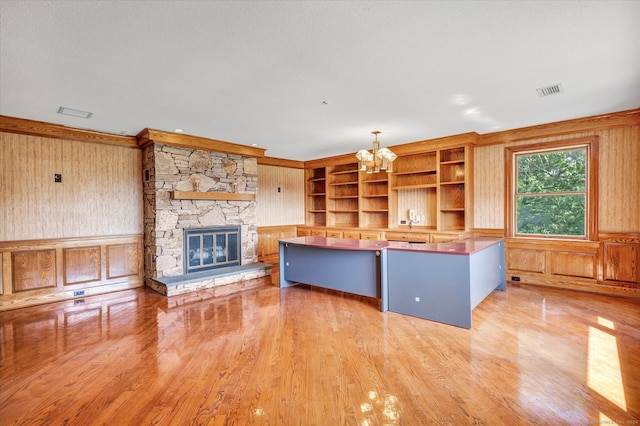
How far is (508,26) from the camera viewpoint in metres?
2.19

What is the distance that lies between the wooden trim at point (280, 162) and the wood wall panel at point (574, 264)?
5.58m

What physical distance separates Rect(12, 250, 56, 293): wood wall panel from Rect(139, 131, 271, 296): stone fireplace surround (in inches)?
49.5

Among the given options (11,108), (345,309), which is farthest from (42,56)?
(345,309)

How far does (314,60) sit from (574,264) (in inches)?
193

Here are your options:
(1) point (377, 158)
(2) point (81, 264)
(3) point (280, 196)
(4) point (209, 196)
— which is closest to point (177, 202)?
(4) point (209, 196)

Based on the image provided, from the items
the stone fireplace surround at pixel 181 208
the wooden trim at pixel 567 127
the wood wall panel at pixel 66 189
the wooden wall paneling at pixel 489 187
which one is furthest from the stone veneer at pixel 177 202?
the wooden trim at pixel 567 127

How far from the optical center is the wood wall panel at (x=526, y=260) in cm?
500

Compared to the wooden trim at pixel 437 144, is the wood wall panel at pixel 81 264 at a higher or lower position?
lower

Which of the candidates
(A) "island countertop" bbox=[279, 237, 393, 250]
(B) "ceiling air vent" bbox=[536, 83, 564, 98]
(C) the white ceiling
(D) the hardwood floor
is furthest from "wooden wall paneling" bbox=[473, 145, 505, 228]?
(A) "island countertop" bbox=[279, 237, 393, 250]

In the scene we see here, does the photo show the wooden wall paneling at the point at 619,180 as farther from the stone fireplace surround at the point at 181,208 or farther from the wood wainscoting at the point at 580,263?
the stone fireplace surround at the point at 181,208

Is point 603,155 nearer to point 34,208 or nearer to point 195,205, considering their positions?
point 195,205

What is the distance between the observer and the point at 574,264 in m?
4.73

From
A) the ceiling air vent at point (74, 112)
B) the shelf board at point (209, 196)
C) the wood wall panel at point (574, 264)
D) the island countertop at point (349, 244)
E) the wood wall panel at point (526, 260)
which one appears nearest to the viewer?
the ceiling air vent at point (74, 112)

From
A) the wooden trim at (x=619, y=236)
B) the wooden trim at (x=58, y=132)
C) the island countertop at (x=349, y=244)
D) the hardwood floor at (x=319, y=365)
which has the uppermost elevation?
the wooden trim at (x=58, y=132)
